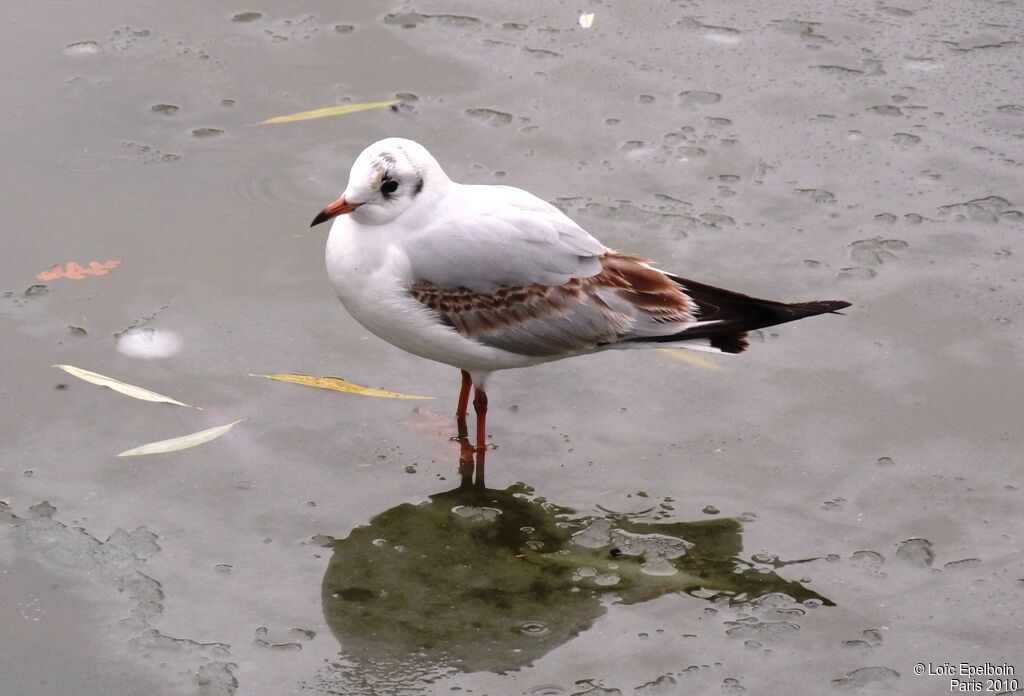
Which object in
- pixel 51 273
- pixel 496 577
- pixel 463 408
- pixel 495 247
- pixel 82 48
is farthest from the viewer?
pixel 82 48

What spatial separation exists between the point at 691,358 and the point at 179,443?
7.08ft

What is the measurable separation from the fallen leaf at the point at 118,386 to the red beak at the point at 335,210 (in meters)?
0.97

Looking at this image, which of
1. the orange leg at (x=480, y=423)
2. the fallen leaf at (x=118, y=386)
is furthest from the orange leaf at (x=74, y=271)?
the orange leg at (x=480, y=423)

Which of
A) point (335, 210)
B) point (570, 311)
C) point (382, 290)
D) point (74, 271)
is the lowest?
point (74, 271)

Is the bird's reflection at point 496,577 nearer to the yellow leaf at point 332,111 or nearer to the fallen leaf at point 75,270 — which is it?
the fallen leaf at point 75,270

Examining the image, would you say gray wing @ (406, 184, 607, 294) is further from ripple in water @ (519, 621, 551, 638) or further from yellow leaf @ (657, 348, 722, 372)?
ripple in water @ (519, 621, 551, 638)

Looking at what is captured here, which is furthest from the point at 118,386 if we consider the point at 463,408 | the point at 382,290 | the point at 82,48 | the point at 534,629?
the point at 82,48

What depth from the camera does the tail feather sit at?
17.7 feet

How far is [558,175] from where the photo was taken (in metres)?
7.03

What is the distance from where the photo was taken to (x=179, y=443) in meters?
5.39

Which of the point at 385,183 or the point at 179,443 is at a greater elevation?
the point at 385,183

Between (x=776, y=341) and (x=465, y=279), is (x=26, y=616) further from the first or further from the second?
(x=776, y=341)

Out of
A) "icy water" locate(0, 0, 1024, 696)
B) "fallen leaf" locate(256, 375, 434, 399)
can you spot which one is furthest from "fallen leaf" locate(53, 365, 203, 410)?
"fallen leaf" locate(256, 375, 434, 399)

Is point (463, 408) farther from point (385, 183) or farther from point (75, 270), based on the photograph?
point (75, 270)
